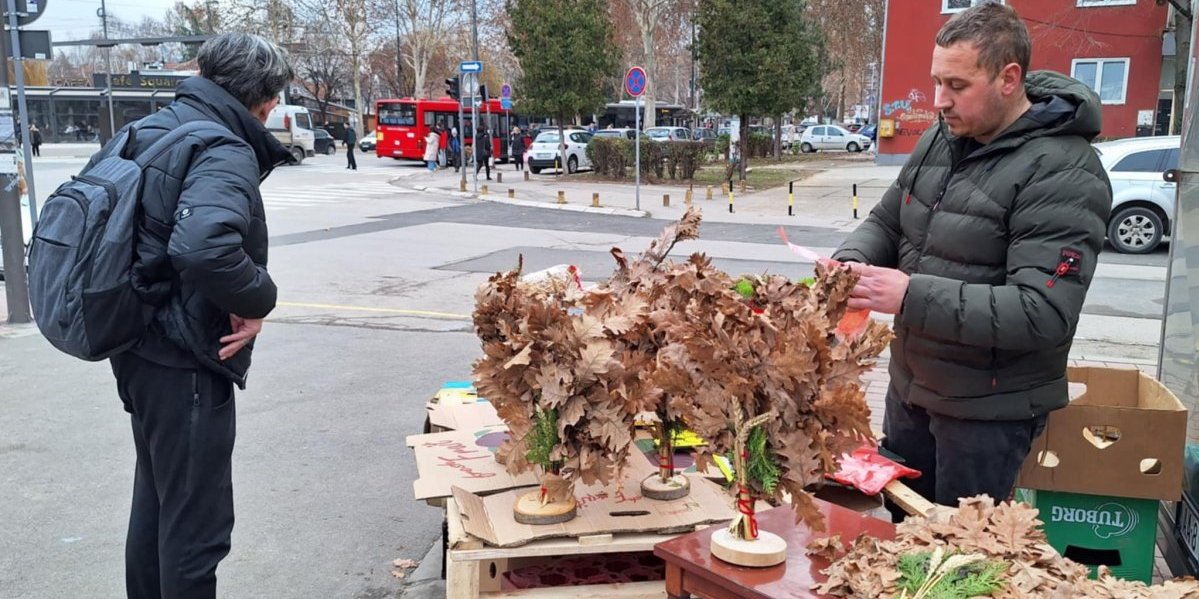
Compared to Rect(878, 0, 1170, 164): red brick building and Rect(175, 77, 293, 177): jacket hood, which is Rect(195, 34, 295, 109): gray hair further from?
Rect(878, 0, 1170, 164): red brick building

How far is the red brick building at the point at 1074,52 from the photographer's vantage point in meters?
28.3

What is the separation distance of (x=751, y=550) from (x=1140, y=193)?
13.2 m

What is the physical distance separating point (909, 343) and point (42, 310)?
2.37 m

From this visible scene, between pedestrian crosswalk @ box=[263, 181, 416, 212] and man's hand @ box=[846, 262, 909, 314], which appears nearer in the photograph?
man's hand @ box=[846, 262, 909, 314]

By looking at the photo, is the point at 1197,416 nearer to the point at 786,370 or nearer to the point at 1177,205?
the point at 1177,205

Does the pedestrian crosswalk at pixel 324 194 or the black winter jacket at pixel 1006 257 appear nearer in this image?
the black winter jacket at pixel 1006 257

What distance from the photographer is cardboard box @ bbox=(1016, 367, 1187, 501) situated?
2.75 metres

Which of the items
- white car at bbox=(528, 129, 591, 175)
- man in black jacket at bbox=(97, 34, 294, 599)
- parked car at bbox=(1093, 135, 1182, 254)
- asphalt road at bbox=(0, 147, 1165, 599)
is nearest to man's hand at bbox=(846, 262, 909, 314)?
man in black jacket at bbox=(97, 34, 294, 599)

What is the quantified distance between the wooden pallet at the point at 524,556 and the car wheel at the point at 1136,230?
1269 cm

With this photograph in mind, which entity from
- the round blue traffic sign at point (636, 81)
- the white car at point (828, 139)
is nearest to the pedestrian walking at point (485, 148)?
Result: the round blue traffic sign at point (636, 81)

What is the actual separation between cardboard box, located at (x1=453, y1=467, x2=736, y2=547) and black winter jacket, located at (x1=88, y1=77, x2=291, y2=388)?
2.60 ft

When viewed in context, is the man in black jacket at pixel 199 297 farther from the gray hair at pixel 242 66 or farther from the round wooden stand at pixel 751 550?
the round wooden stand at pixel 751 550

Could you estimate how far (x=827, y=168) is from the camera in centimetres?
3319

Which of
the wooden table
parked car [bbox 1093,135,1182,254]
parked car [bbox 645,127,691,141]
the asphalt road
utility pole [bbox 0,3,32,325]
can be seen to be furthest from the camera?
parked car [bbox 645,127,691,141]
